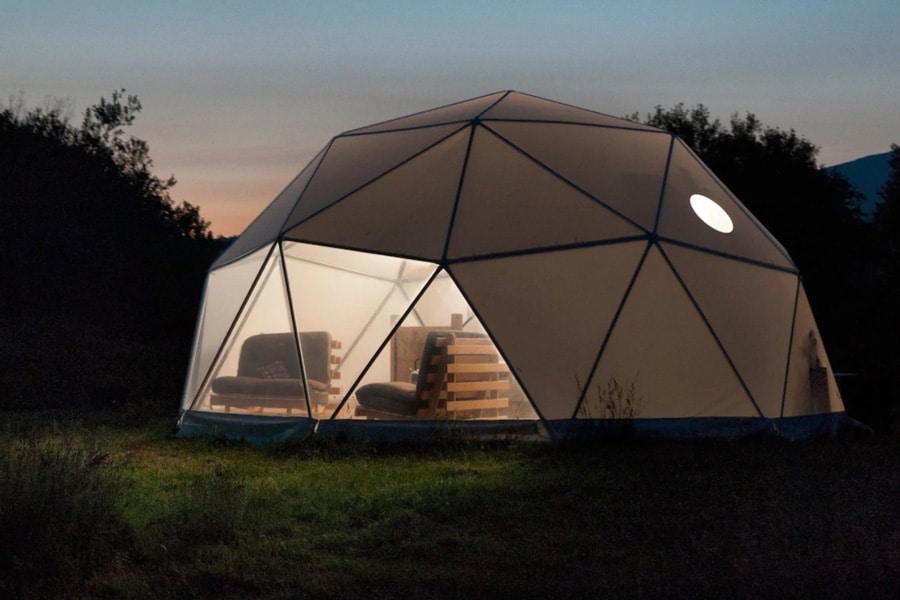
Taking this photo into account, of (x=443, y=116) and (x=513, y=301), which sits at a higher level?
(x=443, y=116)

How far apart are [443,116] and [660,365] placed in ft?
13.9

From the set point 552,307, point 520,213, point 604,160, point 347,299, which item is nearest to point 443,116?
point 604,160

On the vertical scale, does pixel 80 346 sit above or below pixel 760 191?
below

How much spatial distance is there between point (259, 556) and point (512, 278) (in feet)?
18.4

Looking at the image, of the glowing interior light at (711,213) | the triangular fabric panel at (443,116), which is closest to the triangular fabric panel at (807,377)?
the glowing interior light at (711,213)

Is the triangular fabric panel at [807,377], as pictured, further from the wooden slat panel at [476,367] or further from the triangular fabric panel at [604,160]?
the wooden slat panel at [476,367]

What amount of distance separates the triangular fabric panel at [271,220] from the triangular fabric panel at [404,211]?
636mm

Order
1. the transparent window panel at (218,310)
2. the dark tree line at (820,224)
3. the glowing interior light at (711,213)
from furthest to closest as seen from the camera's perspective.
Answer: the dark tree line at (820,224) → the transparent window panel at (218,310) → the glowing interior light at (711,213)

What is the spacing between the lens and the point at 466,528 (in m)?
7.41

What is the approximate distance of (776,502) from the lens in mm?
8086

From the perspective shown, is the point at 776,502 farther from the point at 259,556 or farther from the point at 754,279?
the point at 754,279

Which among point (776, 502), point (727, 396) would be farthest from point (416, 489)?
point (727, 396)

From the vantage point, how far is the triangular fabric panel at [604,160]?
12.3 metres

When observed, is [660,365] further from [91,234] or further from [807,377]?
[91,234]
